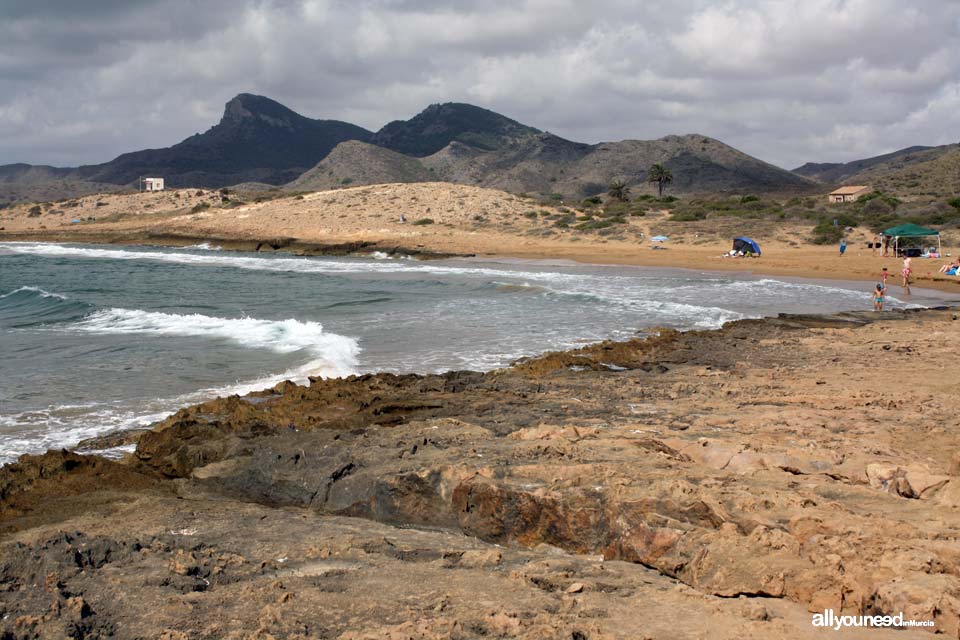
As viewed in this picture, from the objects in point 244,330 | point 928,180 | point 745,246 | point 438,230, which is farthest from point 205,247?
point 928,180

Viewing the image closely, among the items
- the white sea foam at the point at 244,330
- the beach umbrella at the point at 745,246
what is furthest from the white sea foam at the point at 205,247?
the beach umbrella at the point at 745,246

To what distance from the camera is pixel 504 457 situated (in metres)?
6.21

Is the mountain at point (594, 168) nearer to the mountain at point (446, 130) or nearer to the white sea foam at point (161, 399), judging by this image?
the mountain at point (446, 130)

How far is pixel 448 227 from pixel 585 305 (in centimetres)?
3099

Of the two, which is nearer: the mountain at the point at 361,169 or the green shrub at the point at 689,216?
the green shrub at the point at 689,216

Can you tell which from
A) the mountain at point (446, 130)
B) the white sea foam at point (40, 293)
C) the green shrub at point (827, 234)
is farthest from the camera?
the mountain at point (446, 130)

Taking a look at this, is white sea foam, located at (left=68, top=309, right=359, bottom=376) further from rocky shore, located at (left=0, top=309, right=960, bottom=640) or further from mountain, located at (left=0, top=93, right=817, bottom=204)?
mountain, located at (left=0, top=93, right=817, bottom=204)

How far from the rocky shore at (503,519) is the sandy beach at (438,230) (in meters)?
21.6

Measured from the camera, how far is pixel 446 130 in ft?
607

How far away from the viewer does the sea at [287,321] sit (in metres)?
11.1

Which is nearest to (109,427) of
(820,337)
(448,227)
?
(820,337)

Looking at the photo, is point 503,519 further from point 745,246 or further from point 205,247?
point 205,247

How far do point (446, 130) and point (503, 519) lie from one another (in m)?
187

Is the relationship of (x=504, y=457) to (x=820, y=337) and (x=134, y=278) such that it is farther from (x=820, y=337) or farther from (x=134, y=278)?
(x=134, y=278)
